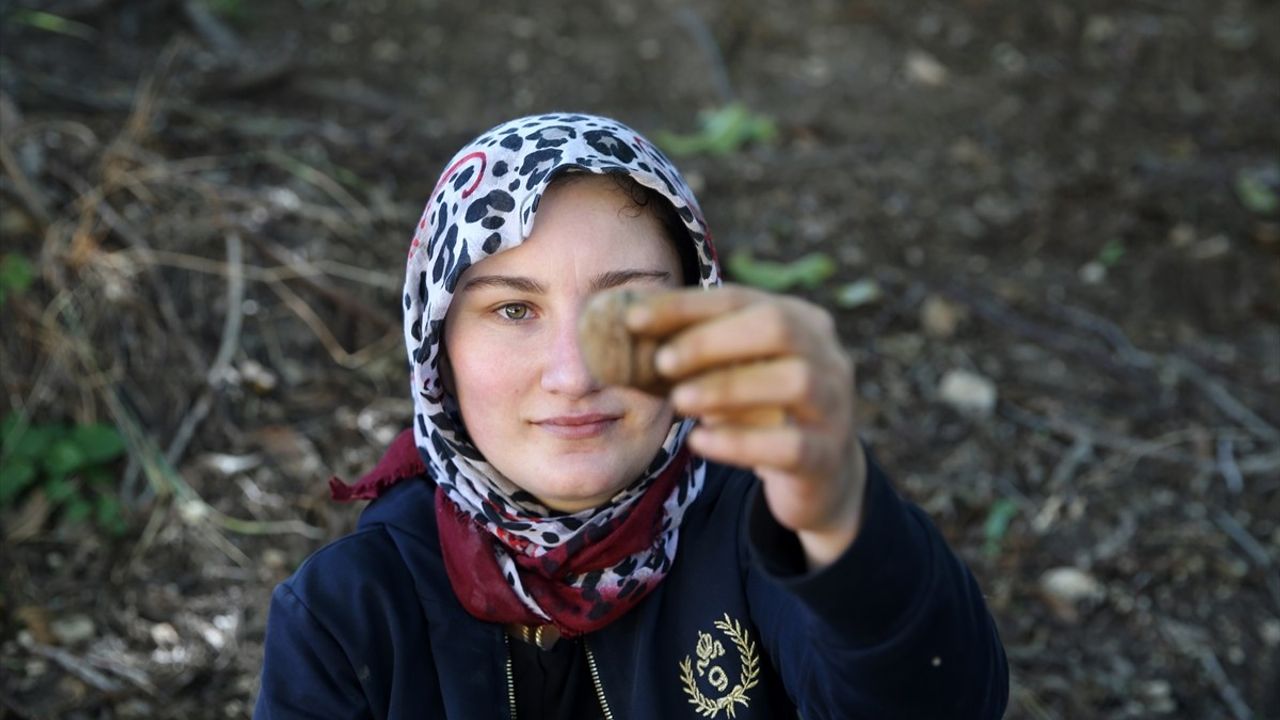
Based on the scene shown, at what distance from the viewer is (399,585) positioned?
6.22ft

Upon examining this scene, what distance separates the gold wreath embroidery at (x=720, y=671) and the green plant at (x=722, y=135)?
317 cm

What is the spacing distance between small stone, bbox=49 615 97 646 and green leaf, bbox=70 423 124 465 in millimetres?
437

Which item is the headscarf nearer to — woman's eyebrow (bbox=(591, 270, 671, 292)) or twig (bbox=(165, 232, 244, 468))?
woman's eyebrow (bbox=(591, 270, 671, 292))

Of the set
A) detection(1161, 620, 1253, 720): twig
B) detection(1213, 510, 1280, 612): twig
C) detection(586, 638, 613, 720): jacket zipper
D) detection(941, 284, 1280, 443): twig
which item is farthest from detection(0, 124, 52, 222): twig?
detection(1213, 510, 1280, 612): twig

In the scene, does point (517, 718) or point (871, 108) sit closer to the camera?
point (517, 718)

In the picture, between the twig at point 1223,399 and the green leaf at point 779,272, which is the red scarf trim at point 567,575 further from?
the twig at point 1223,399

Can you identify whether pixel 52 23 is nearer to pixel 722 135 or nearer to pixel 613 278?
pixel 722 135

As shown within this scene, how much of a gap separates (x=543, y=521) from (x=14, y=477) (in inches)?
76.1

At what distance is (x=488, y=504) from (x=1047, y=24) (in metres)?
4.73

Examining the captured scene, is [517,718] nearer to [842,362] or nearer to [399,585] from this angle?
[399,585]

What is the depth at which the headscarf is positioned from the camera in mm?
1791

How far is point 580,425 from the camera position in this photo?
5.74ft

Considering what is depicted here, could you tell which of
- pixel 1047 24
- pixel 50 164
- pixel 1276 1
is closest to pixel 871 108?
pixel 1047 24

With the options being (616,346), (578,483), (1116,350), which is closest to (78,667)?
(578,483)
